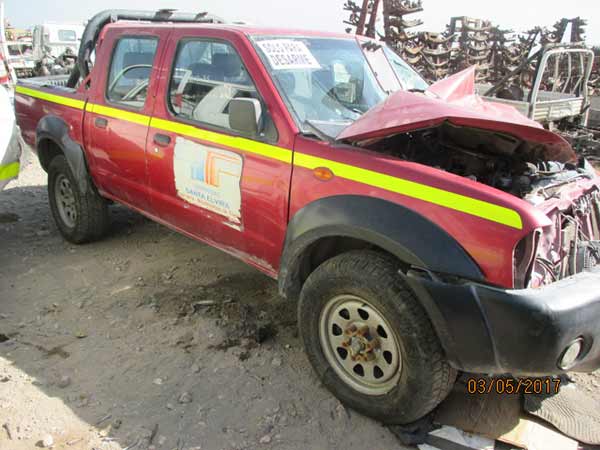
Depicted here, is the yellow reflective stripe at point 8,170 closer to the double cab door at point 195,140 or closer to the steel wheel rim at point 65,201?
the steel wheel rim at point 65,201

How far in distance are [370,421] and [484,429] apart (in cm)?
55

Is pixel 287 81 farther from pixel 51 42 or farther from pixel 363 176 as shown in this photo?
pixel 51 42

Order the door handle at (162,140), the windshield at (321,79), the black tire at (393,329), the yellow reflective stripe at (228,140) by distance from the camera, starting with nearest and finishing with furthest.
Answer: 1. the black tire at (393,329)
2. the yellow reflective stripe at (228,140)
3. the windshield at (321,79)
4. the door handle at (162,140)

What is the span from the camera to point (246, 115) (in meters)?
2.75

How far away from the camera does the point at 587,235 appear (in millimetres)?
2801

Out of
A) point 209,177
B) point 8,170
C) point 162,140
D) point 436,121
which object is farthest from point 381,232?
point 8,170

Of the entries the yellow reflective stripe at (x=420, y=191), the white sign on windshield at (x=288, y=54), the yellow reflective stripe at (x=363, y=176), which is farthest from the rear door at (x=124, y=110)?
the yellow reflective stripe at (x=420, y=191)

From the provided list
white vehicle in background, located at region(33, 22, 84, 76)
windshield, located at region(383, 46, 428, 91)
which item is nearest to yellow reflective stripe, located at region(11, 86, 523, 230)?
windshield, located at region(383, 46, 428, 91)

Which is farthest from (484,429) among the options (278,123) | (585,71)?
(585,71)

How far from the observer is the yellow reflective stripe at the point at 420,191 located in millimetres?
2057

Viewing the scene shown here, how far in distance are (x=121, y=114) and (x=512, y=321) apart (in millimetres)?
2987

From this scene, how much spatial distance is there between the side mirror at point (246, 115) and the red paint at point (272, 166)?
9 cm

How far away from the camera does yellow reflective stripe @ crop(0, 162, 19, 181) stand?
4.16 m

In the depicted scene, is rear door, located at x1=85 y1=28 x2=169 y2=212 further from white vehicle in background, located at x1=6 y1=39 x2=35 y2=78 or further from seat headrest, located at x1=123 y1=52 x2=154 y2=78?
white vehicle in background, located at x1=6 y1=39 x2=35 y2=78
